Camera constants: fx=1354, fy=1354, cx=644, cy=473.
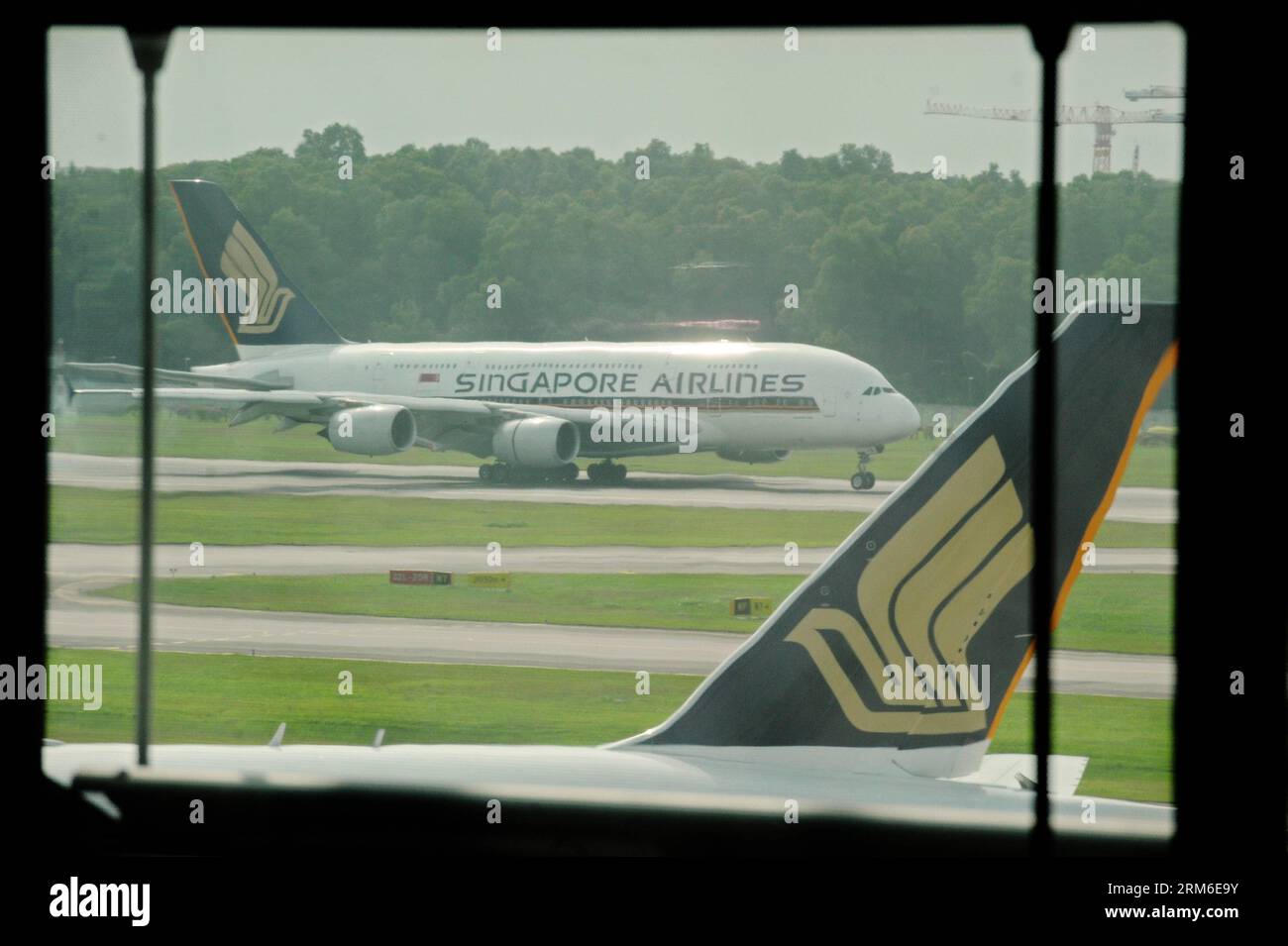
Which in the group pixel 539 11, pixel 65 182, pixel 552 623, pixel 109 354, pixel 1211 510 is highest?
pixel 539 11

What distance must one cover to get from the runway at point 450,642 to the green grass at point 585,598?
0.23 metres

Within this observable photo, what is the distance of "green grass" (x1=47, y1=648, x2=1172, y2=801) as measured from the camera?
5434mm

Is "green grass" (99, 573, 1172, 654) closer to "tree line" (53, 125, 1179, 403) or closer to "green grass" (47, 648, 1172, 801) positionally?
"green grass" (47, 648, 1172, 801)

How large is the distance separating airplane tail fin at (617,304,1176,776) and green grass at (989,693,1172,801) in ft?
6.33

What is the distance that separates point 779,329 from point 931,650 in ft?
10.4

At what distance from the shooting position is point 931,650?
279 centimetres

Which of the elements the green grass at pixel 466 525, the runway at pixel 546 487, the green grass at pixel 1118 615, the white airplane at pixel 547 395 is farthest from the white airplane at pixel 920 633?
the white airplane at pixel 547 395

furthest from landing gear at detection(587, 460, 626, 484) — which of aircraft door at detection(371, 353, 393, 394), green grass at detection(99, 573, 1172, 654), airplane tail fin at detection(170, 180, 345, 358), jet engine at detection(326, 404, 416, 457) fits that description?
green grass at detection(99, 573, 1172, 654)

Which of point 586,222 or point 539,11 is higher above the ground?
point 586,222

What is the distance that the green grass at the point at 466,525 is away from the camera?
36.5ft

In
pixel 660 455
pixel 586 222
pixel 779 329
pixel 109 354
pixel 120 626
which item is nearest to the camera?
pixel 109 354
